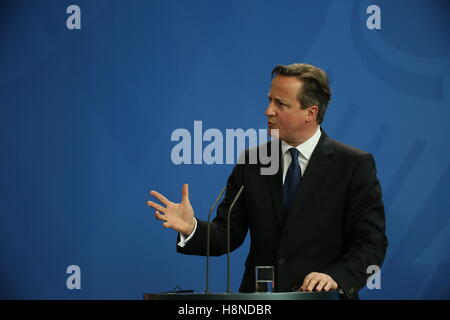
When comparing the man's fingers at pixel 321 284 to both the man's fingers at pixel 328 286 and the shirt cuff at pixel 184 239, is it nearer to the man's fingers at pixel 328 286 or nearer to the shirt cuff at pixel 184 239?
the man's fingers at pixel 328 286

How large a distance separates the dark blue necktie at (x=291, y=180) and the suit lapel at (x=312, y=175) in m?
0.05

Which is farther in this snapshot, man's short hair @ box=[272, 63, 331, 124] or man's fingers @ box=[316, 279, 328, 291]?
man's short hair @ box=[272, 63, 331, 124]

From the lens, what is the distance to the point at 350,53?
4188mm

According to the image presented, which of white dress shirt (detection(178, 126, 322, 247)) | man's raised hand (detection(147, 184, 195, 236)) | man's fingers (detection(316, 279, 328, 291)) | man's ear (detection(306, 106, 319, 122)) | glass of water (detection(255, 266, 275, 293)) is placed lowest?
man's fingers (detection(316, 279, 328, 291))

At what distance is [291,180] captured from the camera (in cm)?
288

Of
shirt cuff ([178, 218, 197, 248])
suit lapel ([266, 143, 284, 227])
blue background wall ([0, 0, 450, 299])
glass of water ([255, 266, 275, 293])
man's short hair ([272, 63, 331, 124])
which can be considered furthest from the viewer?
blue background wall ([0, 0, 450, 299])

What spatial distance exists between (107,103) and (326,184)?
1.86 metres

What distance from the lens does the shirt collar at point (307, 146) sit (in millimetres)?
2938

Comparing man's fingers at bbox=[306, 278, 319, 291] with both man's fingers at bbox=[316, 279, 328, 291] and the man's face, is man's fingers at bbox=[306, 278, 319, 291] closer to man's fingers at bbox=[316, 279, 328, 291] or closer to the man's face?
man's fingers at bbox=[316, 279, 328, 291]

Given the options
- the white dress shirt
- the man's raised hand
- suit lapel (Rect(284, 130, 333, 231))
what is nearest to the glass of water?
the man's raised hand

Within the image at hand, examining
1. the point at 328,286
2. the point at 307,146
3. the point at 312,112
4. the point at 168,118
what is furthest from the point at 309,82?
the point at 168,118

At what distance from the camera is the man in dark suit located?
108 inches

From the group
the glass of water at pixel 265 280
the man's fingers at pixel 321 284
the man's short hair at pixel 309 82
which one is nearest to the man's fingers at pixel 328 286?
the man's fingers at pixel 321 284

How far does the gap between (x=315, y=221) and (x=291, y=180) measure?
200 millimetres
